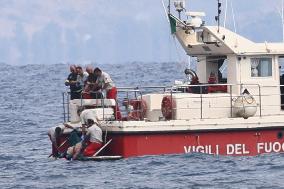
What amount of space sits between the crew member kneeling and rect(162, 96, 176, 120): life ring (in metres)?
1.59

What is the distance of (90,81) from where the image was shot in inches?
1166

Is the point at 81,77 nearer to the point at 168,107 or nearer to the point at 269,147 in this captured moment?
the point at 168,107

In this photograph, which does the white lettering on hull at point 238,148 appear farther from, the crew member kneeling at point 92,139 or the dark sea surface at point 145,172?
the crew member kneeling at point 92,139

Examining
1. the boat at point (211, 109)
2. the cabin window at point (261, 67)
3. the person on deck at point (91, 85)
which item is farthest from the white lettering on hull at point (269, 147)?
the person on deck at point (91, 85)

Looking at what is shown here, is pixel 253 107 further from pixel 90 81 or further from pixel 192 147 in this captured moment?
pixel 90 81

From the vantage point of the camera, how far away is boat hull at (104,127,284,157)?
93.6ft

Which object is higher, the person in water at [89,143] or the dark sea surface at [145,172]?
the person in water at [89,143]

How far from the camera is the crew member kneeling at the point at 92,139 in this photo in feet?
94.0

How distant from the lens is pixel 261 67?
98.6 feet

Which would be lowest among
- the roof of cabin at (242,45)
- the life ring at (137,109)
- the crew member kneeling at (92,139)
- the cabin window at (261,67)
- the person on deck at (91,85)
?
the crew member kneeling at (92,139)

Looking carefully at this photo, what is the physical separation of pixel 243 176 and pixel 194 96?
358 centimetres

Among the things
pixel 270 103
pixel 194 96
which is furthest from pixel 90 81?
pixel 270 103

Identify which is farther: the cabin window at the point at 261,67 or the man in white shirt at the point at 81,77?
the man in white shirt at the point at 81,77

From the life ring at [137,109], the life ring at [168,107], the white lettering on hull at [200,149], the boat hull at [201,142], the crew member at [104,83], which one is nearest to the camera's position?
the boat hull at [201,142]
